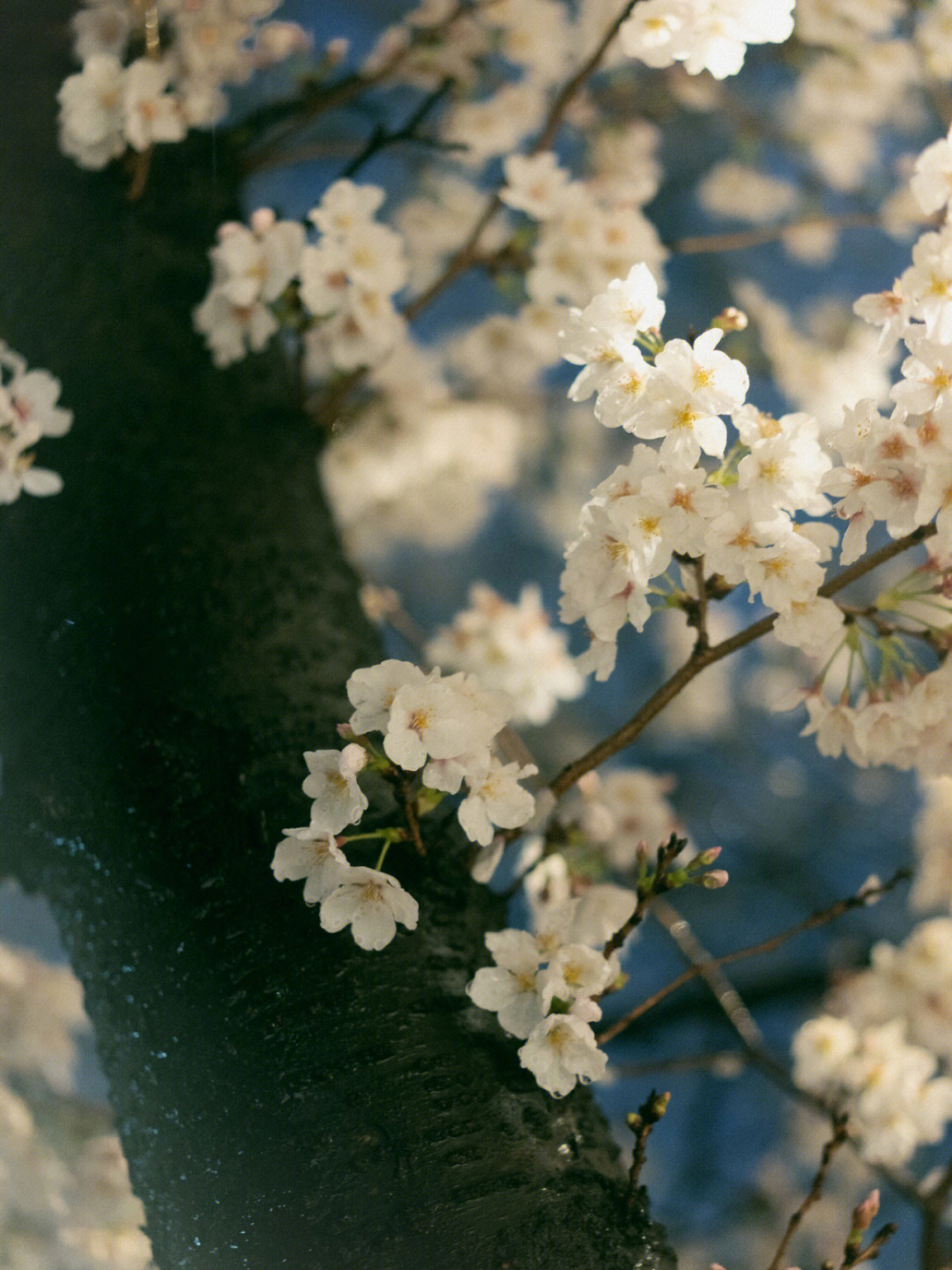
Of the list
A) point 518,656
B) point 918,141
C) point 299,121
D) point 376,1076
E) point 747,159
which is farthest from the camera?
point 918,141

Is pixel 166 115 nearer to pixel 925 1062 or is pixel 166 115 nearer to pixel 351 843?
pixel 351 843

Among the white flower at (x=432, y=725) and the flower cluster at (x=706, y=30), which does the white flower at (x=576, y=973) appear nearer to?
the white flower at (x=432, y=725)

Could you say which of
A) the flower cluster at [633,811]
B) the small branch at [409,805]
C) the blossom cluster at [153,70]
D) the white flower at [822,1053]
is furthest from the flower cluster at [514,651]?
the small branch at [409,805]

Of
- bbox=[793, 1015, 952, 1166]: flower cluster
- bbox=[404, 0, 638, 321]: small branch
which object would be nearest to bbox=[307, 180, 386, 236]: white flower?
bbox=[404, 0, 638, 321]: small branch

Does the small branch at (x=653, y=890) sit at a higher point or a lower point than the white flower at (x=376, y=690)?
lower

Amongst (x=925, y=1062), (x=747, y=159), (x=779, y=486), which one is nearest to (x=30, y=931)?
(x=779, y=486)

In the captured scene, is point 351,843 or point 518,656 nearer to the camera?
point 351,843

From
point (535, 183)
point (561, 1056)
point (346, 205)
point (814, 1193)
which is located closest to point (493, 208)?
point (535, 183)
